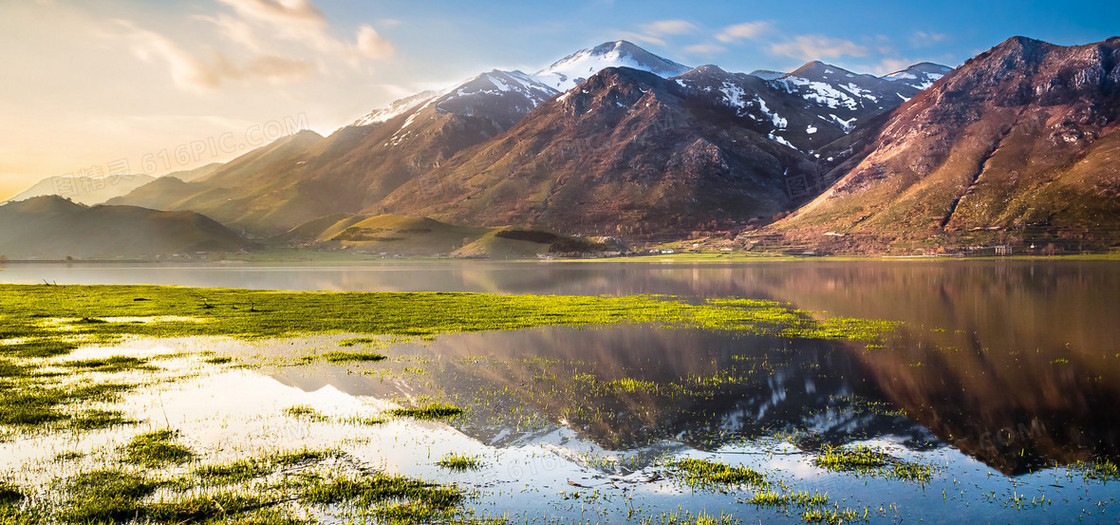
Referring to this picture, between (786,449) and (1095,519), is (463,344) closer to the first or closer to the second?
(786,449)

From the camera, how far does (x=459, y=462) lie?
19.7m

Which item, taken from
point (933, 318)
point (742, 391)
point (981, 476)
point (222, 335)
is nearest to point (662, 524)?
point (981, 476)

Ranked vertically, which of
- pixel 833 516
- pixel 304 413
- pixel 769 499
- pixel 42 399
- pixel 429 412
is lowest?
pixel 833 516

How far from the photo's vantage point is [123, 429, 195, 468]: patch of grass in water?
744 inches

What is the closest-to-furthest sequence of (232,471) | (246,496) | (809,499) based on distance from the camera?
(246,496)
(809,499)
(232,471)

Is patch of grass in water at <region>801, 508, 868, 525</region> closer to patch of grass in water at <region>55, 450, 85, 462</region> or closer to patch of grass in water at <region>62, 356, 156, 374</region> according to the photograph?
patch of grass in water at <region>55, 450, 85, 462</region>

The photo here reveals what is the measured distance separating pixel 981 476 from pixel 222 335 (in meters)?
49.2

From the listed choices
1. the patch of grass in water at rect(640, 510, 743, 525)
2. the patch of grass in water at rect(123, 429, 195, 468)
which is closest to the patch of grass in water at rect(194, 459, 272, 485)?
the patch of grass in water at rect(123, 429, 195, 468)

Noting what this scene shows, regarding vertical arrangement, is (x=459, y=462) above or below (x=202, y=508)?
below

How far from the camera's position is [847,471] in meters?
19.3

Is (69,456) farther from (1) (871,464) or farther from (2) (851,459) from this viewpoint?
(1) (871,464)

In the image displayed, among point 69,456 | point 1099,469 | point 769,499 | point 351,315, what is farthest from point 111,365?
point 1099,469

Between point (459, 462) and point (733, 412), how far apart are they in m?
12.3

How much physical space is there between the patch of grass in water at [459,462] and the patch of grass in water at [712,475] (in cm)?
625
